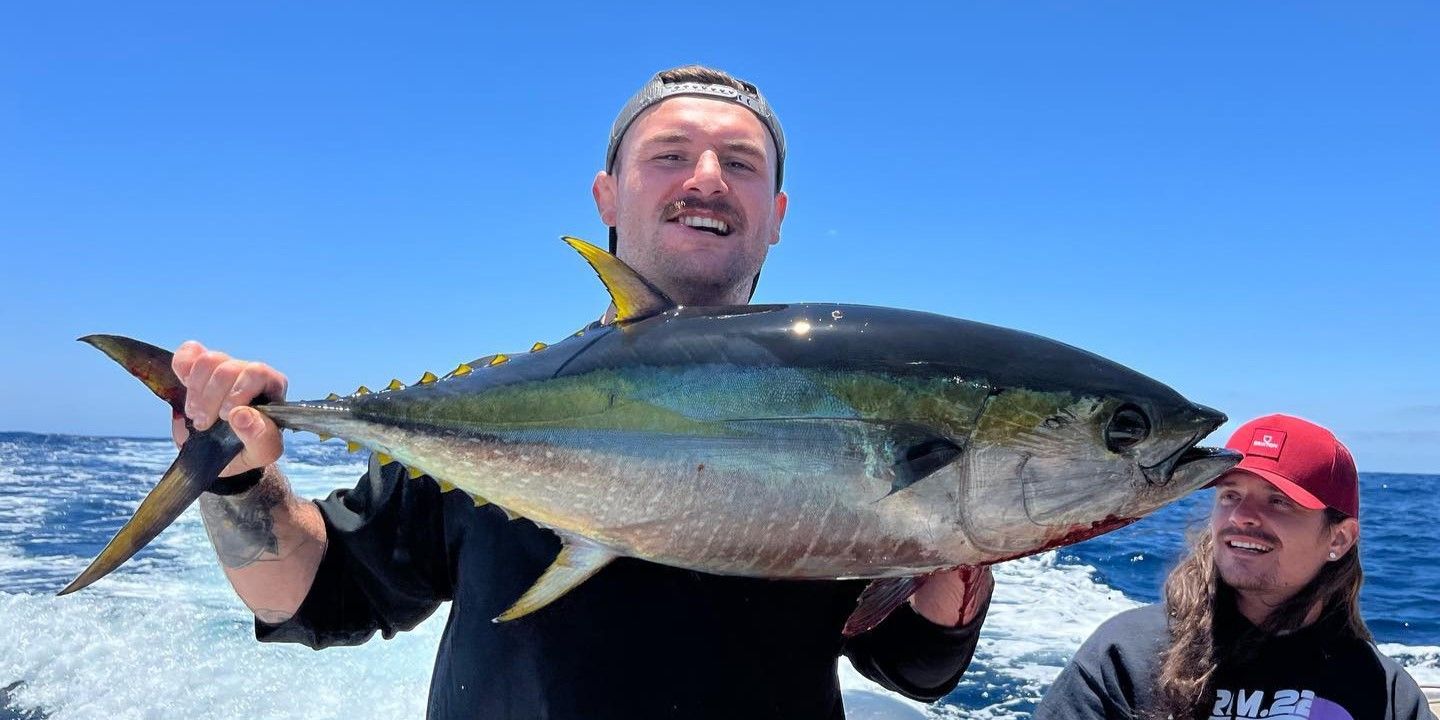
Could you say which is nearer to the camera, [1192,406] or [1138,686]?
[1192,406]

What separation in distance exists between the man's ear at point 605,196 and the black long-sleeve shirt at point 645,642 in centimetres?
96

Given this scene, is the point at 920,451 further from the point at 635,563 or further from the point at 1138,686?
the point at 1138,686

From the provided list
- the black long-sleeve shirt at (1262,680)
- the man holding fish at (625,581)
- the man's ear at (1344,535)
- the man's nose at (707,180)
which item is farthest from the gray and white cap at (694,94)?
the man's ear at (1344,535)

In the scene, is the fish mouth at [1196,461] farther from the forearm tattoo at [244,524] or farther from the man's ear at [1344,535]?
the man's ear at [1344,535]

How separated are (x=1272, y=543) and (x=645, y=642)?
123 inches

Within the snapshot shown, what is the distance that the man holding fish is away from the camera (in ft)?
6.09

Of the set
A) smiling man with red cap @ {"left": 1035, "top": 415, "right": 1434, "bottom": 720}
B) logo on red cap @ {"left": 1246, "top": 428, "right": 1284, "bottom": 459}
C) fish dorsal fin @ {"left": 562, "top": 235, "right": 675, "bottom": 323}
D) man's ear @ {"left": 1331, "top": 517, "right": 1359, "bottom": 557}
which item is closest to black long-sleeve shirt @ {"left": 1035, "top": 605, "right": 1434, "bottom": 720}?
smiling man with red cap @ {"left": 1035, "top": 415, "right": 1434, "bottom": 720}

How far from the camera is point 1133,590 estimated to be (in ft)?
38.1

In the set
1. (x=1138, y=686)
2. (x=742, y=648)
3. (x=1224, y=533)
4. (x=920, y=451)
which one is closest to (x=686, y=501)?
(x=920, y=451)

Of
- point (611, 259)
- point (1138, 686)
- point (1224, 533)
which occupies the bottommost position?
point (1138, 686)

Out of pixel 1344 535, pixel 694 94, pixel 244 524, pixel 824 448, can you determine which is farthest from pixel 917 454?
pixel 1344 535

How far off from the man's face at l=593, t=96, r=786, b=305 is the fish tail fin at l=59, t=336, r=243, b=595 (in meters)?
1.01

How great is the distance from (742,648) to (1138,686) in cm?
259

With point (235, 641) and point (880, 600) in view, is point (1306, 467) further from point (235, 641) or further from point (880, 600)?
point (235, 641)
